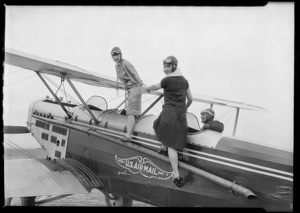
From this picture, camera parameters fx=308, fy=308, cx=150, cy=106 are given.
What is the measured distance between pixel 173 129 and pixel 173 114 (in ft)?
0.56

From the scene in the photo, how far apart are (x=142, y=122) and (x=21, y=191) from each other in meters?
1.82

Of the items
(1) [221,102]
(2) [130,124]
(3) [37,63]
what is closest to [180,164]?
(2) [130,124]

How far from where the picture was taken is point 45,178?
4.41m

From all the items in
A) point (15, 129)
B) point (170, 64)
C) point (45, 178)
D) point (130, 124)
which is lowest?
point (45, 178)

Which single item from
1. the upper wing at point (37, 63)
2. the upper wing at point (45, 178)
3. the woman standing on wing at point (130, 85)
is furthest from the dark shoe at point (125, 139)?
the upper wing at point (37, 63)

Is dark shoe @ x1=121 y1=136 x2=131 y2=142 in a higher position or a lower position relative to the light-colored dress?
lower

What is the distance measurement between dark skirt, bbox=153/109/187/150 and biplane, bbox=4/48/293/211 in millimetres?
167

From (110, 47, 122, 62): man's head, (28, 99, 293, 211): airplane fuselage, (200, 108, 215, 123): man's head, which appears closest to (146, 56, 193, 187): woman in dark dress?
(28, 99, 293, 211): airplane fuselage

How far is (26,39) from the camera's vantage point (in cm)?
437

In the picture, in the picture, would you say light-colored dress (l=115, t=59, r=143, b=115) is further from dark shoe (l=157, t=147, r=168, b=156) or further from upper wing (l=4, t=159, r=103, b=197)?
upper wing (l=4, t=159, r=103, b=197)

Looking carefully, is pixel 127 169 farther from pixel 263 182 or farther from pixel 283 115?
pixel 283 115

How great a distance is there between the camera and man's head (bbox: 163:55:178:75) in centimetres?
350

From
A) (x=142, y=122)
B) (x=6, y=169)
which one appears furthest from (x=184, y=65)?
(x=6, y=169)

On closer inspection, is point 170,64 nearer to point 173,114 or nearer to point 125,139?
point 173,114
